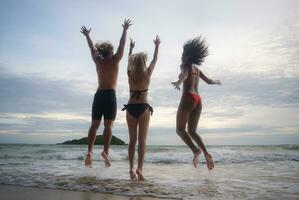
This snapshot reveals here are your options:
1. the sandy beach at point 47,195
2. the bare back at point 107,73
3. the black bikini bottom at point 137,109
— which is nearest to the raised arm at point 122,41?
the bare back at point 107,73

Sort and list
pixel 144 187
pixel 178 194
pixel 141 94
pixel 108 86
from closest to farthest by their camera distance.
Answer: pixel 178 194, pixel 144 187, pixel 141 94, pixel 108 86

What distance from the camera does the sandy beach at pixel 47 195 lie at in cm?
413

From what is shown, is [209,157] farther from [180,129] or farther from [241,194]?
[241,194]

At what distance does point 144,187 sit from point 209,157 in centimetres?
221

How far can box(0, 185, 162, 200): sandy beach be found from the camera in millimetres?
4133

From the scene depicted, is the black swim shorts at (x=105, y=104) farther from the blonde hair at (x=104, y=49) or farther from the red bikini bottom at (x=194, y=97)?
the red bikini bottom at (x=194, y=97)

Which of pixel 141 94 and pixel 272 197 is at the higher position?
pixel 141 94

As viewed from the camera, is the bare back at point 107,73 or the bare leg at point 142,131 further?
the bare back at point 107,73

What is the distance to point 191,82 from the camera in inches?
262

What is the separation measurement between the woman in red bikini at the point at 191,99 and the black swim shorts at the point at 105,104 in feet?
4.49

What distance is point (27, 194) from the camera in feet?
14.5

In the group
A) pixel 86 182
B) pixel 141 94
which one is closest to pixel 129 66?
pixel 141 94

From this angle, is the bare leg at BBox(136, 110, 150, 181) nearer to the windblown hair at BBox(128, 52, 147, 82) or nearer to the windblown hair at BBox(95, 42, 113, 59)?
the windblown hair at BBox(128, 52, 147, 82)

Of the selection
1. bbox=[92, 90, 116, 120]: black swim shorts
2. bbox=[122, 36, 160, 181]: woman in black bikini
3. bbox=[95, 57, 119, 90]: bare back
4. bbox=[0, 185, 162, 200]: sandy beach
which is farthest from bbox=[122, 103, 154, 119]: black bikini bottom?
bbox=[0, 185, 162, 200]: sandy beach
